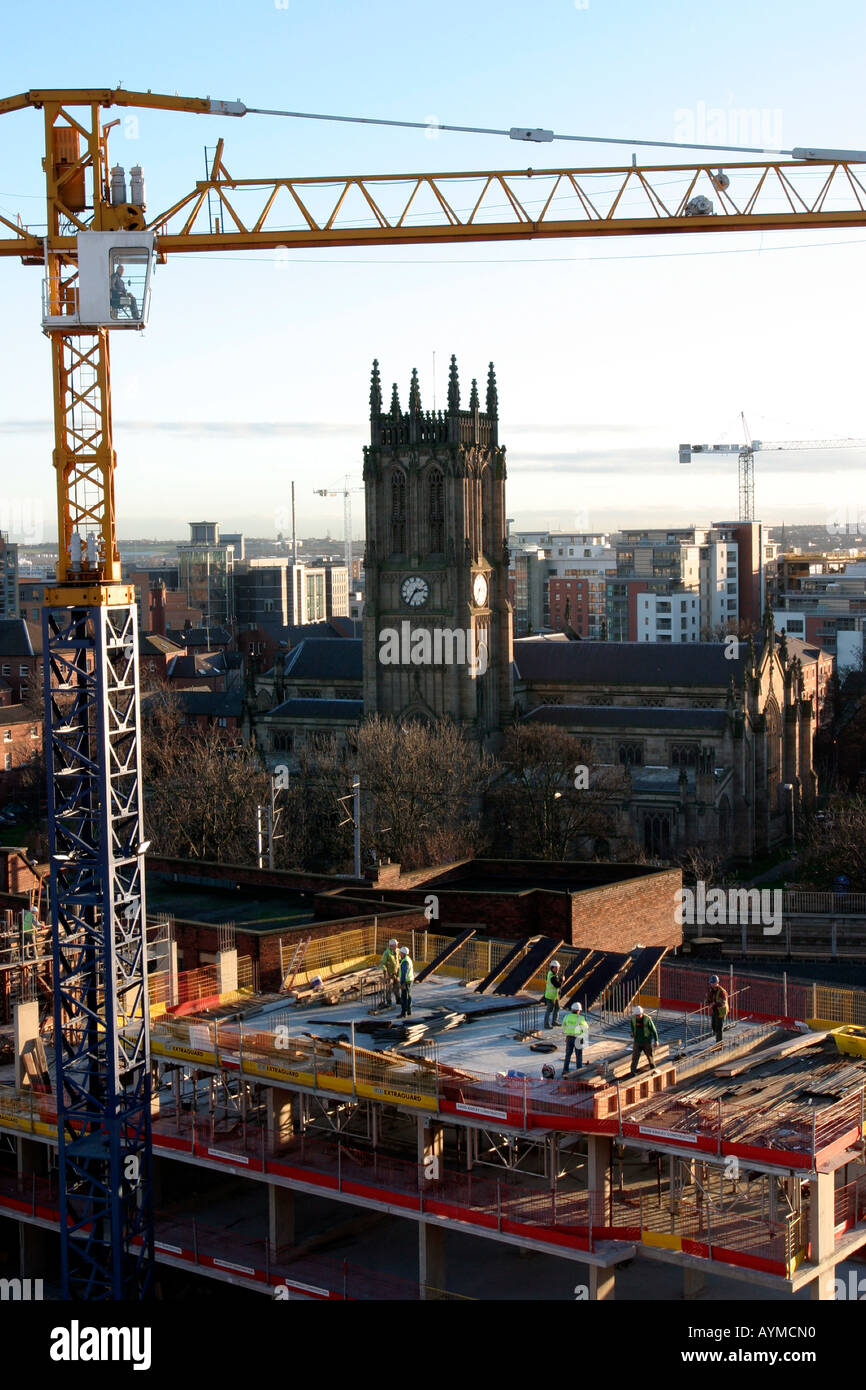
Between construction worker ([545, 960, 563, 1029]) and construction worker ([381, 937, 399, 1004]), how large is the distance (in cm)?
295

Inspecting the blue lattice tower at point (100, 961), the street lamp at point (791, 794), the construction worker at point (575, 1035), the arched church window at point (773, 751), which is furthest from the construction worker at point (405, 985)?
the arched church window at point (773, 751)

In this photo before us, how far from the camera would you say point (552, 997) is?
29.0 metres

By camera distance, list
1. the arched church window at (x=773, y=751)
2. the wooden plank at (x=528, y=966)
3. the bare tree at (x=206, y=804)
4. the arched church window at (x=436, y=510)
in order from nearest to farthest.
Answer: the wooden plank at (x=528, y=966), the bare tree at (x=206, y=804), the arched church window at (x=773, y=751), the arched church window at (x=436, y=510)

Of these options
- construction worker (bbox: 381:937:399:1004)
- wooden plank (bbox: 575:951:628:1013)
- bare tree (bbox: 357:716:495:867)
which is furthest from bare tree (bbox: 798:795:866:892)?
construction worker (bbox: 381:937:399:1004)

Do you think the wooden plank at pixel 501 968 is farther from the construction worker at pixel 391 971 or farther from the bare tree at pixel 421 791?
the bare tree at pixel 421 791

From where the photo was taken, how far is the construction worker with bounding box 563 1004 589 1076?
26.1 meters

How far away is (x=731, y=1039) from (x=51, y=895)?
1195 cm

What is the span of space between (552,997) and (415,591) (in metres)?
59.8

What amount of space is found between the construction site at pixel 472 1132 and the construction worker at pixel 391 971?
0.37m

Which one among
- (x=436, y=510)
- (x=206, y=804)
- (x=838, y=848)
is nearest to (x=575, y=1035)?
(x=838, y=848)

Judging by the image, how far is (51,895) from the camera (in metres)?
27.7

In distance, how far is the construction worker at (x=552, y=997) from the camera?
1134 inches

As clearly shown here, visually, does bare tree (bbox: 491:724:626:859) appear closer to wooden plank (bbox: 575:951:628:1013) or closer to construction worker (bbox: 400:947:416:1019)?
wooden plank (bbox: 575:951:628:1013)
